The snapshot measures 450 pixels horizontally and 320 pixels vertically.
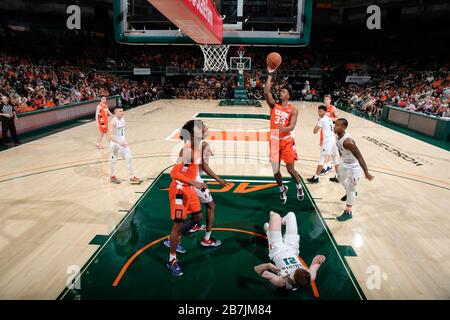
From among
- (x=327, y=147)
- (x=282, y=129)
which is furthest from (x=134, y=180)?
(x=327, y=147)

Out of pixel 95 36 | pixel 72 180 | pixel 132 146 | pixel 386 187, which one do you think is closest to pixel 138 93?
pixel 95 36

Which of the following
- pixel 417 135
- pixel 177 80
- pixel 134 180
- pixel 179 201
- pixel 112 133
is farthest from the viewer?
pixel 177 80

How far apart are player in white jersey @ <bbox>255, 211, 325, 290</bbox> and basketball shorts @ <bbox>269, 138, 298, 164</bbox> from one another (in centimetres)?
186

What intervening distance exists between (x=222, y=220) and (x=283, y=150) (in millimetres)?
1701

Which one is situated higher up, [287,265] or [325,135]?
[325,135]

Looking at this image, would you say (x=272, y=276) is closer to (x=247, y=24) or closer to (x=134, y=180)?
(x=134, y=180)

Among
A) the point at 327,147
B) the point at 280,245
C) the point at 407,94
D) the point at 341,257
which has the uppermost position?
the point at 407,94

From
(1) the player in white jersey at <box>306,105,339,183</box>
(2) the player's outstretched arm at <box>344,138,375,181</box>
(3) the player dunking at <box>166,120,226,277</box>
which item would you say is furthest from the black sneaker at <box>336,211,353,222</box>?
(3) the player dunking at <box>166,120,226,277</box>

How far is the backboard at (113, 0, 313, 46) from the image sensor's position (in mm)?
9523

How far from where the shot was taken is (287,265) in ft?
11.7

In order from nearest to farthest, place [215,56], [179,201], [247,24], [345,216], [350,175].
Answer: [179,201] < [350,175] < [345,216] < [247,24] < [215,56]

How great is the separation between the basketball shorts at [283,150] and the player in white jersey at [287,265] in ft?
6.11

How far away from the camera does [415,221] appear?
17.8ft

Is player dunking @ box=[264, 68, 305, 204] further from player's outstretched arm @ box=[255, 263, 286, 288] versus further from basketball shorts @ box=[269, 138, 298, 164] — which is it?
player's outstretched arm @ box=[255, 263, 286, 288]
